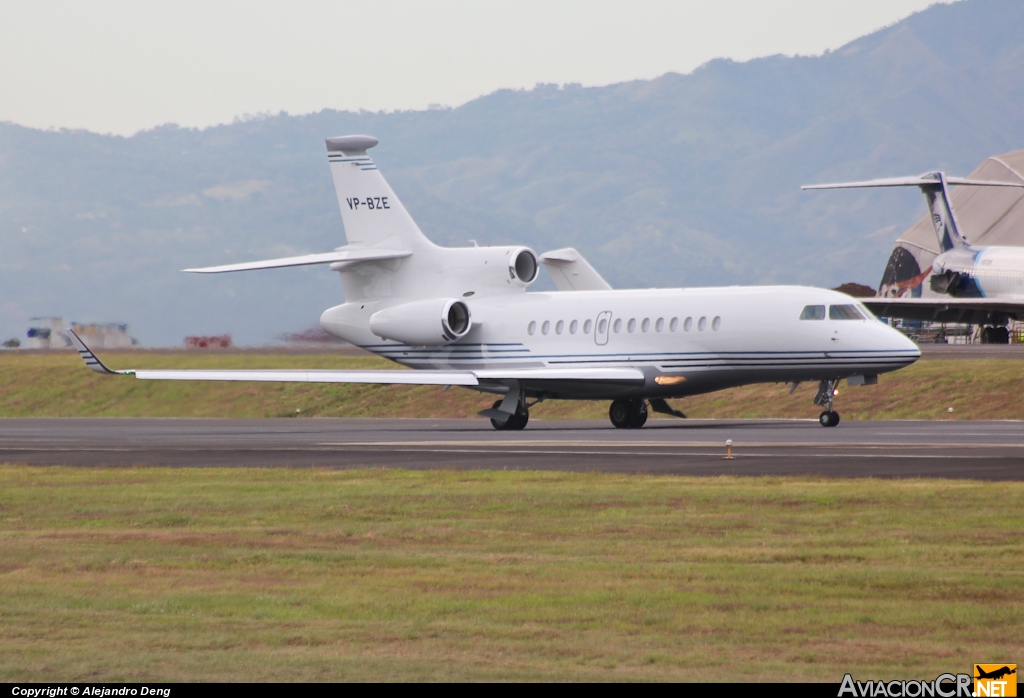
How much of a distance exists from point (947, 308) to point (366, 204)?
1266 inches

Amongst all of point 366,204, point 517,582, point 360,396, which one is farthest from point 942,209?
point 517,582

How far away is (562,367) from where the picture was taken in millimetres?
36469

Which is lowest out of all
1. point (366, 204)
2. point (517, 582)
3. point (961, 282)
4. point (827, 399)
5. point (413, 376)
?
point (517, 582)

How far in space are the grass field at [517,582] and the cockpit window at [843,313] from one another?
576 inches

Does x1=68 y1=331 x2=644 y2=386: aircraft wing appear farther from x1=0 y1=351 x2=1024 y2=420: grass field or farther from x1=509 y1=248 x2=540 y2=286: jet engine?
x1=0 y1=351 x2=1024 y2=420: grass field

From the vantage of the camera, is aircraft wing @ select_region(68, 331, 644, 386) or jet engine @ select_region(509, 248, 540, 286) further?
jet engine @ select_region(509, 248, 540, 286)

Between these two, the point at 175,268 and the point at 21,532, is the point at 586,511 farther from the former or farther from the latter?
the point at 175,268

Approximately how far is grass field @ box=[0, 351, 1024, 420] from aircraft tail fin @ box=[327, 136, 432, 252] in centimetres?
1064

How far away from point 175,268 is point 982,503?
141m

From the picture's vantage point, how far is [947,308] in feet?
207

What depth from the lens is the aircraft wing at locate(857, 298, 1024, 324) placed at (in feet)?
199

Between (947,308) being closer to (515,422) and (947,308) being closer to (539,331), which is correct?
(539,331)

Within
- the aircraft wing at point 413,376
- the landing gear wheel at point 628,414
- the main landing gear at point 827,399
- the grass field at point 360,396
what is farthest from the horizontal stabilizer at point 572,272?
the main landing gear at point 827,399

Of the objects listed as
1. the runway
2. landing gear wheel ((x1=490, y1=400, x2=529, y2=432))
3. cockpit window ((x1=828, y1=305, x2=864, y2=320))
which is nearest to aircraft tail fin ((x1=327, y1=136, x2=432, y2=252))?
the runway
